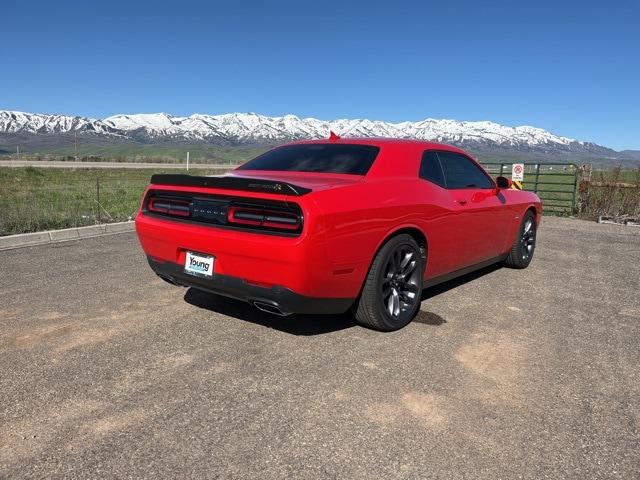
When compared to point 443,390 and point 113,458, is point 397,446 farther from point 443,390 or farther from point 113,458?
point 113,458

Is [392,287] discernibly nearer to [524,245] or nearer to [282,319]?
[282,319]

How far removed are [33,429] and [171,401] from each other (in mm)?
659

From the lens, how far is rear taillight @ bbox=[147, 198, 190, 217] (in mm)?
3783

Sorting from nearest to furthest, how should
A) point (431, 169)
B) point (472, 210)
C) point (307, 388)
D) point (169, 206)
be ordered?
point (307, 388) < point (169, 206) < point (431, 169) < point (472, 210)

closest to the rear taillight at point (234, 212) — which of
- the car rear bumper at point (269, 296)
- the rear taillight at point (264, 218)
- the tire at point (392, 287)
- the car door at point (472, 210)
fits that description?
the rear taillight at point (264, 218)

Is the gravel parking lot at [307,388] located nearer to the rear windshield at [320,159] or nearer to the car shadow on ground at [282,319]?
the car shadow on ground at [282,319]

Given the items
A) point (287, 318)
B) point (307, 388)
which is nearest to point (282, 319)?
point (287, 318)

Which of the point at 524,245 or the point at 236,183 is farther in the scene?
the point at 524,245

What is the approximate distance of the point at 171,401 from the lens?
109 inches

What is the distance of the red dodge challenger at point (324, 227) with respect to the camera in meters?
3.23

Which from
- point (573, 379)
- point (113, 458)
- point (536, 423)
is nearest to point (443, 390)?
point (536, 423)

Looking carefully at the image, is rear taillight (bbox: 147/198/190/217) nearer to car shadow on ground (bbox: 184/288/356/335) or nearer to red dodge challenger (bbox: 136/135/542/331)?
red dodge challenger (bbox: 136/135/542/331)

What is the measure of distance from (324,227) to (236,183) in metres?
0.70

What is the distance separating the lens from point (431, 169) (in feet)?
14.9
